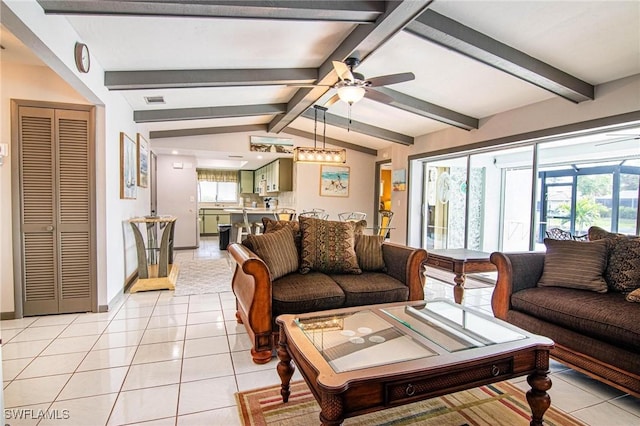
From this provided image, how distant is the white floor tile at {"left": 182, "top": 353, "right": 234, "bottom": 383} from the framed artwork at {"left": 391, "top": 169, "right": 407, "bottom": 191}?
5.25 m

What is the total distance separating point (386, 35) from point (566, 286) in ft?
7.95

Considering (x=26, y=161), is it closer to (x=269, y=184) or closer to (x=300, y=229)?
(x=300, y=229)

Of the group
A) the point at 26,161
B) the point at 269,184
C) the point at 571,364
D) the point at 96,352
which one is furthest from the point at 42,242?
the point at 269,184

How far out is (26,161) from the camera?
3.17 meters

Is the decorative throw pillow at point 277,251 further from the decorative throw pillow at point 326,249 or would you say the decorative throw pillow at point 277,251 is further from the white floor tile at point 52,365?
the white floor tile at point 52,365

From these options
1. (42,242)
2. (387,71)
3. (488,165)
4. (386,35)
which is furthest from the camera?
(488,165)

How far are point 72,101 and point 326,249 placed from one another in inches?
112

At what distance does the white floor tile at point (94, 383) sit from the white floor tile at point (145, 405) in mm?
141

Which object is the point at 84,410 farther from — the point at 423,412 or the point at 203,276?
the point at 203,276

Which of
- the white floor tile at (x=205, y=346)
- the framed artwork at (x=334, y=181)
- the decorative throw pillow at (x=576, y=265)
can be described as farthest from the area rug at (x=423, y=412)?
the framed artwork at (x=334, y=181)

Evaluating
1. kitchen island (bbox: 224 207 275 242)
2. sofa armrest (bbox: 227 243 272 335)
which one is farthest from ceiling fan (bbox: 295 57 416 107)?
kitchen island (bbox: 224 207 275 242)

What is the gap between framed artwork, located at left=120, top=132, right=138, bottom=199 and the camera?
3.96m

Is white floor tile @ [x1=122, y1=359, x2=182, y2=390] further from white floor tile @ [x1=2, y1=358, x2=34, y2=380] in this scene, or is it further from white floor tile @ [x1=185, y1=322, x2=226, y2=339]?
white floor tile @ [x1=2, y1=358, x2=34, y2=380]

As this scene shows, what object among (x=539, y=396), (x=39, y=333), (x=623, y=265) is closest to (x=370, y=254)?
(x=539, y=396)
